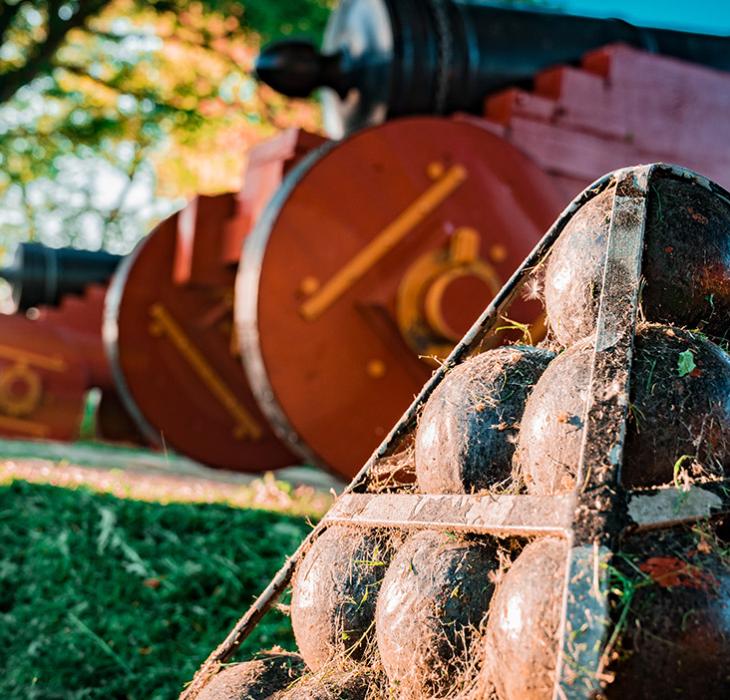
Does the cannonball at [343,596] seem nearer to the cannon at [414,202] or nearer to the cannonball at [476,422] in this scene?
the cannonball at [476,422]

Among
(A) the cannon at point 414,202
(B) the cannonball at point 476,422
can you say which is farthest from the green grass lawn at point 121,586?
(B) the cannonball at point 476,422

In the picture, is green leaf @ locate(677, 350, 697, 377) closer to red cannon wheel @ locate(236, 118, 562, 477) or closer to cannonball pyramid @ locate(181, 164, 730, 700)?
cannonball pyramid @ locate(181, 164, 730, 700)

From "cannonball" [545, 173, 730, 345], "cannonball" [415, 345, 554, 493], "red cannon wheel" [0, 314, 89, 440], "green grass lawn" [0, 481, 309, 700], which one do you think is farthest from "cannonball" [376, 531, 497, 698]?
"red cannon wheel" [0, 314, 89, 440]

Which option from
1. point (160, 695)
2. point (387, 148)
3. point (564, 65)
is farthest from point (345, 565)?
point (564, 65)

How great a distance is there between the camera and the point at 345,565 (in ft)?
6.08

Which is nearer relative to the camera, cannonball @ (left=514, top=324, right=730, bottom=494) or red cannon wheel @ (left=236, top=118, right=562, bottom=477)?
cannonball @ (left=514, top=324, right=730, bottom=494)

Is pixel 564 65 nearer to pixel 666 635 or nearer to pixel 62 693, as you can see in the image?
pixel 62 693

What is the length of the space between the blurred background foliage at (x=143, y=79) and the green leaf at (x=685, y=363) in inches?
471

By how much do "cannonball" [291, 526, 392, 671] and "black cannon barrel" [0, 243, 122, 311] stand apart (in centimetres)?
921

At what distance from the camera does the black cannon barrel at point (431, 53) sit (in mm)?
5070

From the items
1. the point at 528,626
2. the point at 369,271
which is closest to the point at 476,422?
the point at 528,626

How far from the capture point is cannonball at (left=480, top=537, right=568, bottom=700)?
1.36 metres

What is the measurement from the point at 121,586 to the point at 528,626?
2206 mm

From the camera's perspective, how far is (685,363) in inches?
61.8
